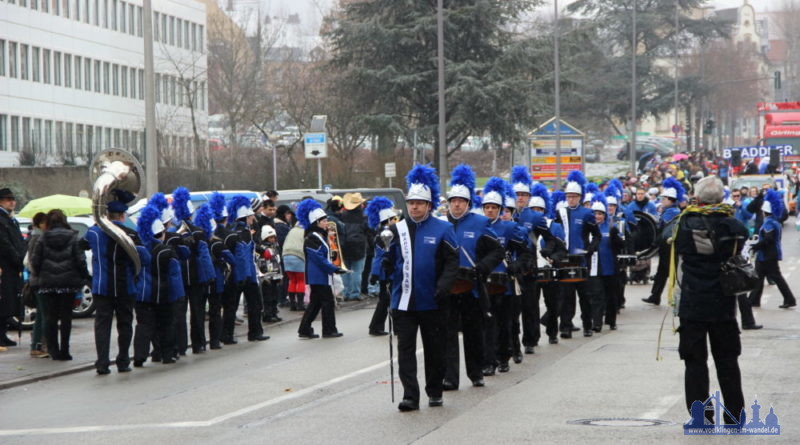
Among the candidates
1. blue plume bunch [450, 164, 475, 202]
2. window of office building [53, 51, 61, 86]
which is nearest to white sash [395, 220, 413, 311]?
blue plume bunch [450, 164, 475, 202]

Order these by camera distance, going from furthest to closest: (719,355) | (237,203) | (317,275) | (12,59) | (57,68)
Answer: (57,68), (12,59), (317,275), (237,203), (719,355)

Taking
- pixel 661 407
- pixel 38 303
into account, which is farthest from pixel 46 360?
pixel 661 407

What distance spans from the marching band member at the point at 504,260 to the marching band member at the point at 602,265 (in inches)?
136

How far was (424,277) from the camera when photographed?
1117 centimetres

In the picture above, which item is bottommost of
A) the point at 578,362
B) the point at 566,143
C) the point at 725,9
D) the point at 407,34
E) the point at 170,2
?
the point at 578,362

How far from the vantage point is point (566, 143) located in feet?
143

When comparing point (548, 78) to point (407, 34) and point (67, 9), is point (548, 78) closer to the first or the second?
point (407, 34)

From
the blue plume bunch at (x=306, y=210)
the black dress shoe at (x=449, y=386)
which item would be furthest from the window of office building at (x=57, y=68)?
the black dress shoe at (x=449, y=386)

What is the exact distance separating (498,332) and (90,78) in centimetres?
5483

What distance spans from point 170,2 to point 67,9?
1083 centimetres

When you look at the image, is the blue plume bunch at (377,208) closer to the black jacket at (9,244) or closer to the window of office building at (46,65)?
the black jacket at (9,244)

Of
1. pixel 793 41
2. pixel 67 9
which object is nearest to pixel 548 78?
A: pixel 67 9

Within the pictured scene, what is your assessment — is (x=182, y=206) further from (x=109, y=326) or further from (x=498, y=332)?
(x=498, y=332)

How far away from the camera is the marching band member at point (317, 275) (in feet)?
57.2
